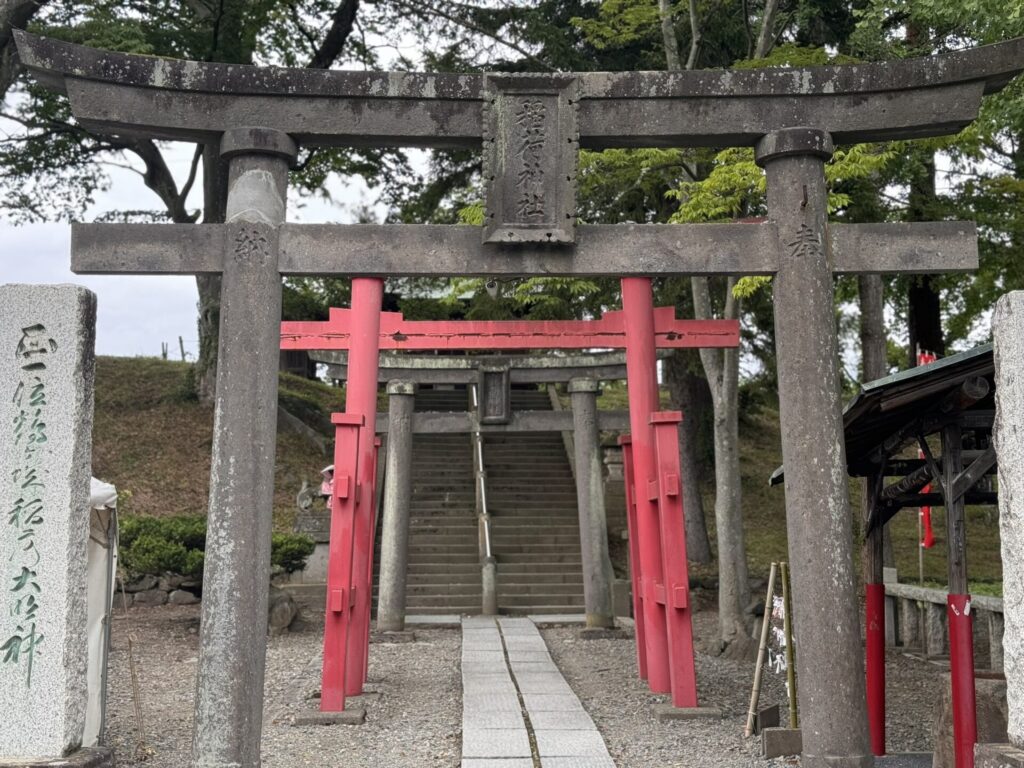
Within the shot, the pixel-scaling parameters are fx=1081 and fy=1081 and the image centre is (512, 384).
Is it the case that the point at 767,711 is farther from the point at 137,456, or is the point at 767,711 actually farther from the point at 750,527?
the point at 137,456

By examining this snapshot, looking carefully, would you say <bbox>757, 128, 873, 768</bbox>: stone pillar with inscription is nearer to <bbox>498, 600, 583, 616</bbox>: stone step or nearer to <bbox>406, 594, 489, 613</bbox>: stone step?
<bbox>498, 600, 583, 616</bbox>: stone step

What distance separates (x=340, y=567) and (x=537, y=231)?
4178 millimetres

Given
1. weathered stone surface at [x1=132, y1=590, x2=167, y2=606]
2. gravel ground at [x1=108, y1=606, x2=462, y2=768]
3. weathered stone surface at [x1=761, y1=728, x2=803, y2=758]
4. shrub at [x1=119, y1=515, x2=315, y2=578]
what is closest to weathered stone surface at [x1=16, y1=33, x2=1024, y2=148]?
weathered stone surface at [x1=761, y1=728, x2=803, y2=758]

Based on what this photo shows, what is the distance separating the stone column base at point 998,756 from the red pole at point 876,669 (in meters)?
2.85

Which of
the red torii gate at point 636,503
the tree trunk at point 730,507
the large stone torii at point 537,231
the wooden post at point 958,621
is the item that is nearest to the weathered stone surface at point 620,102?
the large stone torii at point 537,231

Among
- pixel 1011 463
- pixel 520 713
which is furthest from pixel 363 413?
pixel 1011 463

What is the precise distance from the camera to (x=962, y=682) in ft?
22.6

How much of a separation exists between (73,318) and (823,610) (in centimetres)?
488

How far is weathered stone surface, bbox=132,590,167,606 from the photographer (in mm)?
16625

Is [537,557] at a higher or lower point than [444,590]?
higher

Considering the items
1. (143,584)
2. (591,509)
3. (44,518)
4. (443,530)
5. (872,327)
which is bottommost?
(143,584)

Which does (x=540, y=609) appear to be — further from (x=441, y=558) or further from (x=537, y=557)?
(x=441, y=558)

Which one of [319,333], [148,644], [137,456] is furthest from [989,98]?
[137,456]

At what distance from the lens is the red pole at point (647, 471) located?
10.3 metres
